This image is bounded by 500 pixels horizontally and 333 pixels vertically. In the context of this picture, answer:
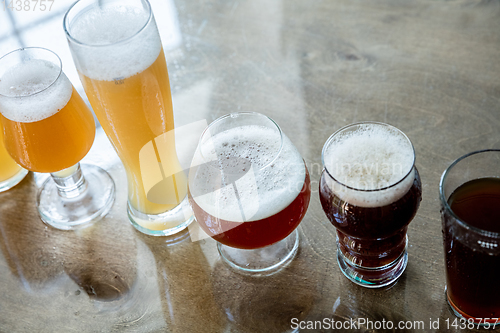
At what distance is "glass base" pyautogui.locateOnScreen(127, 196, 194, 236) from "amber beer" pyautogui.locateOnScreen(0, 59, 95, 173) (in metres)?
0.15

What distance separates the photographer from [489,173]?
755 mm

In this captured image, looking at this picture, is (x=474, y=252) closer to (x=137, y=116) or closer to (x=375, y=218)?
(x=375, y=218)

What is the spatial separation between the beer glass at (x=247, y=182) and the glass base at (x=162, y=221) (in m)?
0.15

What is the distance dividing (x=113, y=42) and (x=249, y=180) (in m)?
0.29

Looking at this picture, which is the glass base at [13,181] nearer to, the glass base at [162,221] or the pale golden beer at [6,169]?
the pale golden beer at [6,169]

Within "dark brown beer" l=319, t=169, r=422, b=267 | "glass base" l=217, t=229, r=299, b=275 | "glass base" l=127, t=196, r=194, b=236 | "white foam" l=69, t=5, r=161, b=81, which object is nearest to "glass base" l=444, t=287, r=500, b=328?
"dark brown beer" l=319, t=169, r=422, b=267

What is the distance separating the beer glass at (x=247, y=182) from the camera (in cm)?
78

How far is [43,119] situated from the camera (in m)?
0.89

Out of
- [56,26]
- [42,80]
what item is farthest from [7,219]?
[56,26]

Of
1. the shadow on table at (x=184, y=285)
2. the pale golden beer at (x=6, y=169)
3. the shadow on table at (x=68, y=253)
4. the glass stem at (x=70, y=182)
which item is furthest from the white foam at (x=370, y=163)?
the pale golden beer at (x=6, y=169)

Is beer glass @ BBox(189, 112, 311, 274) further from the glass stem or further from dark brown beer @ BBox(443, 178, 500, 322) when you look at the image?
the glass stem

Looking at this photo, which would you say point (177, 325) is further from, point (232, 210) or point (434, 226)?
point (434, 226)

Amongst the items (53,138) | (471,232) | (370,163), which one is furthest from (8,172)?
(471,232)

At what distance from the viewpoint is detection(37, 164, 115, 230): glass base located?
1020 millimetres
